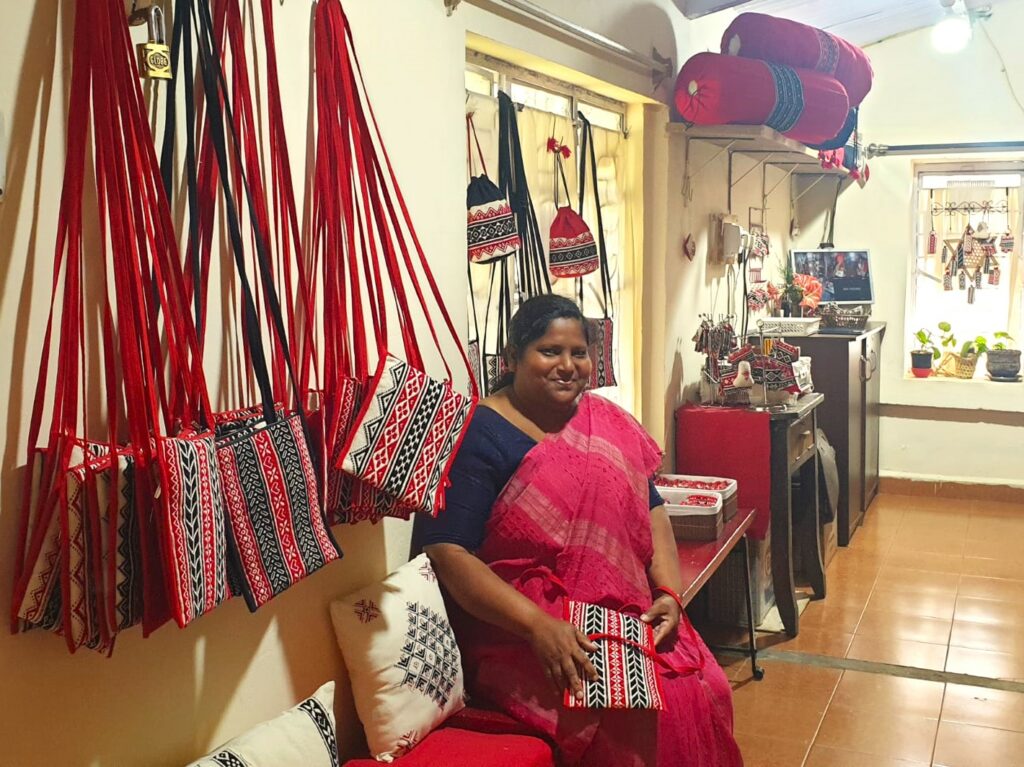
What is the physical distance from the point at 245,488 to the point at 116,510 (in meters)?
0.23

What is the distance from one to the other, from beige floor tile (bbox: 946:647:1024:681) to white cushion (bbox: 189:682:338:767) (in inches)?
96.6

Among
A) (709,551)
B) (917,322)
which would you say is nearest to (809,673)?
(709,551)

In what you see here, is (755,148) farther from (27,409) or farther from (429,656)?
(27,409)

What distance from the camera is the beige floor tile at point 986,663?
3.54 m

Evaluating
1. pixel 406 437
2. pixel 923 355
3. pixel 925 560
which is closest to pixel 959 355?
pixel 923 355

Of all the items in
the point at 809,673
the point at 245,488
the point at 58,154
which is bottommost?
the point at 809,673

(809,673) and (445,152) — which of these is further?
(809,673)

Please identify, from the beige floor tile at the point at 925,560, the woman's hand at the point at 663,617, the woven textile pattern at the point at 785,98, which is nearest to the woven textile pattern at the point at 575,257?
the woven textile pattern at the point at 785,98

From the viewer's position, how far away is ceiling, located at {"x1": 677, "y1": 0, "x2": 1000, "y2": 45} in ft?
13.4

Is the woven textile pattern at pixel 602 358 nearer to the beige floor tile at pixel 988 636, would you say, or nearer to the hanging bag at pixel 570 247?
the hanging bag at pixel 570 247

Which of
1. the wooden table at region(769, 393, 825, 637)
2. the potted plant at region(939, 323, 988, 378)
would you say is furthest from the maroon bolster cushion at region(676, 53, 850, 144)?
the potted plant at region(939, 323, 988, 378)

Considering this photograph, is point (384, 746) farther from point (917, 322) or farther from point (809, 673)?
point (917, 322)

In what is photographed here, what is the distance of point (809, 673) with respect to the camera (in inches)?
140

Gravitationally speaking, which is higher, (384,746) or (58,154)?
(58,154)
